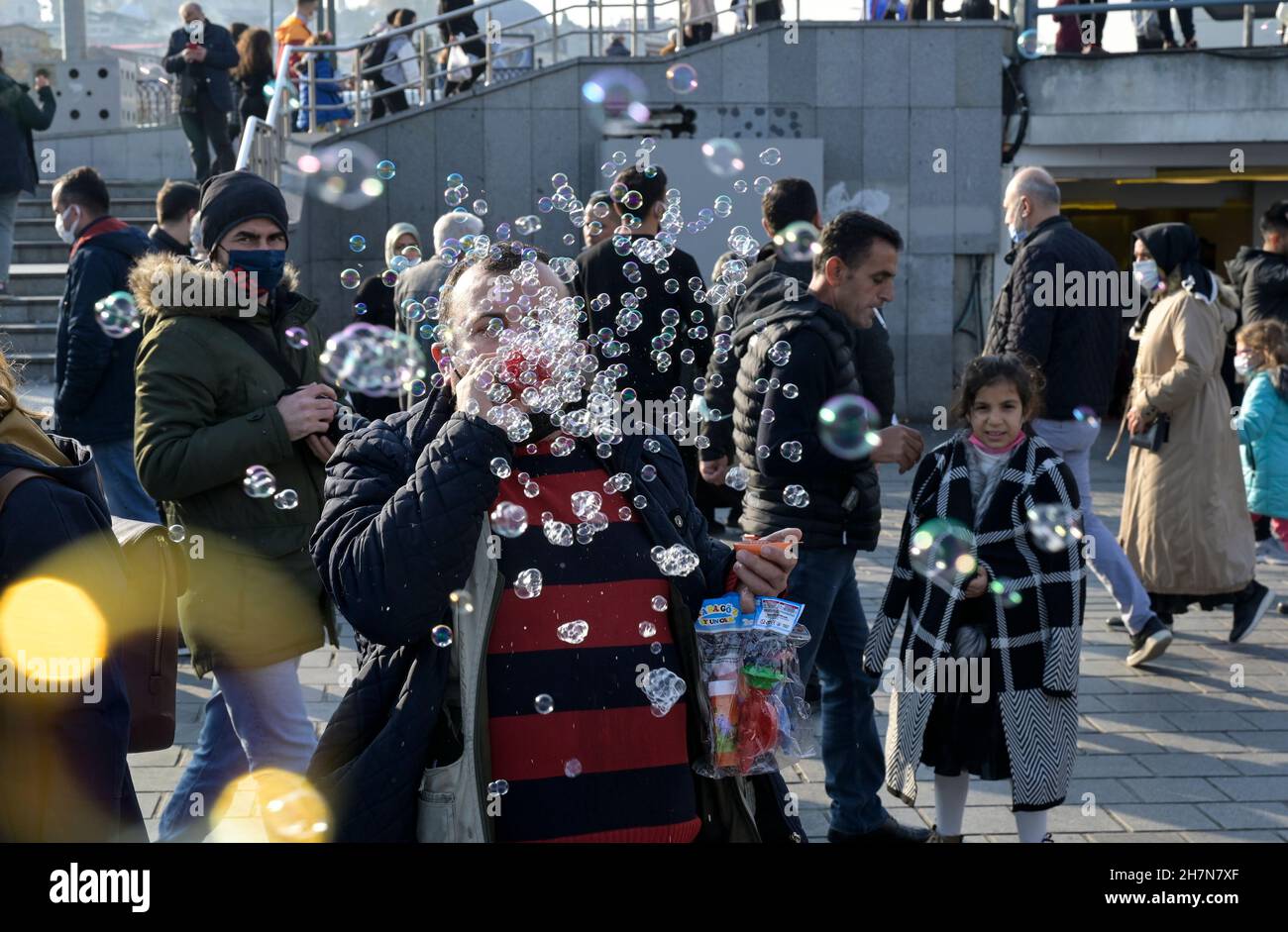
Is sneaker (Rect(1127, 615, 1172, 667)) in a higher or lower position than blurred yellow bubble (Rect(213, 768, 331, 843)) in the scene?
lower

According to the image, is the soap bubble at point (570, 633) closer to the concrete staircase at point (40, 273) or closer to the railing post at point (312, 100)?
the concrete staircase at point (40, 273)

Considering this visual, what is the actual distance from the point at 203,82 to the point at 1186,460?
382 inches

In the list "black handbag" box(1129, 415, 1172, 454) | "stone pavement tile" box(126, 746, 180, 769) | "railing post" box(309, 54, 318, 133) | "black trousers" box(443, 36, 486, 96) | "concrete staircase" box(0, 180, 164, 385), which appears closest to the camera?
"stone pavement tile" box(126, 746, 180, 769)

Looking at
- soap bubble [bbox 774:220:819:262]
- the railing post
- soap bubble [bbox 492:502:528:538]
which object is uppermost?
the railing post

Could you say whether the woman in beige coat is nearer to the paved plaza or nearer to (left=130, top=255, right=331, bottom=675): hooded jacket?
the paved plaza

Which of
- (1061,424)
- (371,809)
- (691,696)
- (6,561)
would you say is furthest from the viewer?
(1061,424)

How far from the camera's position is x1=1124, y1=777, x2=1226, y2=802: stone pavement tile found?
16.2 feet

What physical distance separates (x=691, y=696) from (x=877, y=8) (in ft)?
44.9

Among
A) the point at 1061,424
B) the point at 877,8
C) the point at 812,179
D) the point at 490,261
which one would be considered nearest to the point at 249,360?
the point at 490,261

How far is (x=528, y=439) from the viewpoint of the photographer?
2.65 m

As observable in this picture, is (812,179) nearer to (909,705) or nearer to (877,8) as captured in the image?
(877,8)

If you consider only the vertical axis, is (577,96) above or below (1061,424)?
above

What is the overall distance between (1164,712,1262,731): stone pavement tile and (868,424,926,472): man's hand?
2.05 m

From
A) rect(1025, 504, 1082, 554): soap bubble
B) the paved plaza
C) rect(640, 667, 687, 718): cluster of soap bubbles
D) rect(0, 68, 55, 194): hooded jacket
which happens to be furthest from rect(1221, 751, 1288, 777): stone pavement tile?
rect(0, 68, 55, 194): hooded jacket
